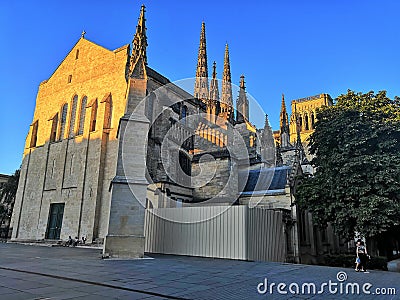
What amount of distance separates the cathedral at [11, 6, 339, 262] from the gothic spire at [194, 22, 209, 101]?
8.51 m

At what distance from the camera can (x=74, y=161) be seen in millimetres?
29250

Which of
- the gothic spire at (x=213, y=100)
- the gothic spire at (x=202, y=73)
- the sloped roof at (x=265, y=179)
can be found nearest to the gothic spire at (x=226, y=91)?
the gothic spire at (x=213, y=100)

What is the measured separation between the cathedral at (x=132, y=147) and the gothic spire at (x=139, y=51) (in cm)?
6

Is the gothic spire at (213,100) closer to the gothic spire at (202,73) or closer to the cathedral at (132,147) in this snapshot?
the cathedral at (132,147)

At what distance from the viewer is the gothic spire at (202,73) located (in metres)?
47.8

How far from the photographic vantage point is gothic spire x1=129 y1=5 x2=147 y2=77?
52.1 ft

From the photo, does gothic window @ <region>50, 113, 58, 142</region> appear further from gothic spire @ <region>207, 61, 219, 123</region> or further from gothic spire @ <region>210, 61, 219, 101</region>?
gothic spire @ <region>210, 61, 219, 101</region>

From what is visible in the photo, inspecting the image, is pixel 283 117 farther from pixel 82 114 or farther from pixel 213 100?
→ pixel 82 114

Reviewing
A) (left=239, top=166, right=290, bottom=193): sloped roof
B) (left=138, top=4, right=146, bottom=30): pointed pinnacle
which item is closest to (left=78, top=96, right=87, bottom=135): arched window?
(left=138, top=4, right=146, bottom=30): pointed pinnacle

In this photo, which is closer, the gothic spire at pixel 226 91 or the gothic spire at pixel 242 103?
the gothic spire at pixel 226 91

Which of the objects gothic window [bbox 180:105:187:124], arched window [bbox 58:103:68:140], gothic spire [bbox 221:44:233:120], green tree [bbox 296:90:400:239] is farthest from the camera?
gothic spire [bbox 221:44:233:120]

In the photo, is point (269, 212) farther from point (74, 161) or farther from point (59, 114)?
point (59, 114)

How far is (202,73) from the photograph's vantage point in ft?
164

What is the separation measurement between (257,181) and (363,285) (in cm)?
1765
